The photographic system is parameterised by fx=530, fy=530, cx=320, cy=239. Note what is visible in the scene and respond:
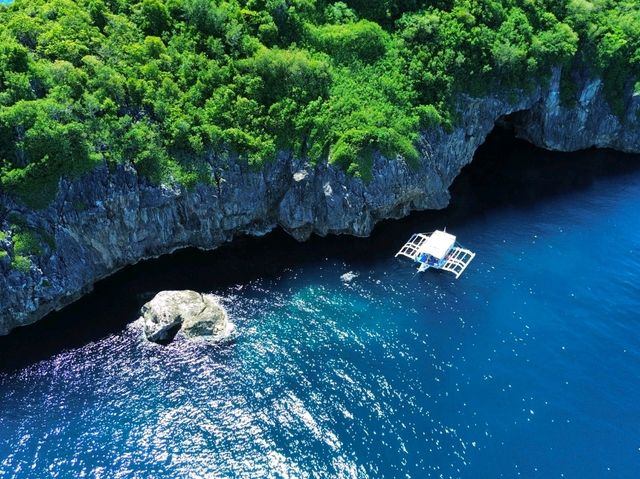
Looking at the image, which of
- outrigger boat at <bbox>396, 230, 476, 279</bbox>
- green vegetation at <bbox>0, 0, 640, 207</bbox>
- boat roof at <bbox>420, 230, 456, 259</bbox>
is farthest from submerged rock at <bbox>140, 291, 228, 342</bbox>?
boat roof at <bbox>420, 230, 456, 259</bbox>

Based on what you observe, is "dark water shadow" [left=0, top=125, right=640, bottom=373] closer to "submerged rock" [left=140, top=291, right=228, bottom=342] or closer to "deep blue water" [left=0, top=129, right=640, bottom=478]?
"deep blue water" [left=0, top=129, right=640, bottom=478]

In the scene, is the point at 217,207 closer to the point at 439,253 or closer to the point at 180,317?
the point at 180,317

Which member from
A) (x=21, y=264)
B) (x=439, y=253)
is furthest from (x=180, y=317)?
(x=439, y=253)

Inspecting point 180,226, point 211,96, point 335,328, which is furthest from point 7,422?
point 211,96

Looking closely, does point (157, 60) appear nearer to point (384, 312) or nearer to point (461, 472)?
point (384, 312)

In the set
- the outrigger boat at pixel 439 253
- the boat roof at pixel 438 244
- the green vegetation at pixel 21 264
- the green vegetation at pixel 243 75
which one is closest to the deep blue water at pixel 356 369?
the outrigger boat at pixel 439 253
